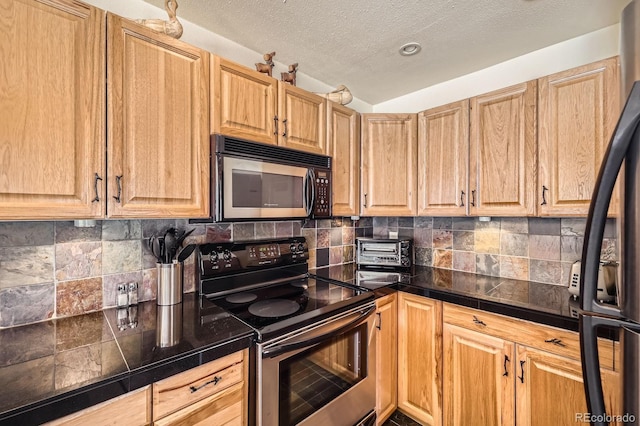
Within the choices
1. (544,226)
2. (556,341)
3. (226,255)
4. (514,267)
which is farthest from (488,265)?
(226,255)

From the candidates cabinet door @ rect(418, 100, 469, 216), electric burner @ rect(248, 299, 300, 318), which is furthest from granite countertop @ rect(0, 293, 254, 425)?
cabinet door @ rect(418, 100, 469, 216)

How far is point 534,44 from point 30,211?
2.76 m

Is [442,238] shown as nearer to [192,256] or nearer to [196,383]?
[192,256]

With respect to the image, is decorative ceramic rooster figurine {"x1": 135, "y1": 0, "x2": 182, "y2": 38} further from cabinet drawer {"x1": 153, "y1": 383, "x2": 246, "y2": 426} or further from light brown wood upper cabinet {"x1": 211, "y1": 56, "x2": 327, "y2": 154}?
cabinet drawer {"x1": 153, "y1": 383, "x2": 246, "y2": 426}

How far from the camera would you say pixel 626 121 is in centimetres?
56

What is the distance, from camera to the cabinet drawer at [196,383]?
93 cm

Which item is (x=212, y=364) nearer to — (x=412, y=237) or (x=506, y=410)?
(x=506, y=410)

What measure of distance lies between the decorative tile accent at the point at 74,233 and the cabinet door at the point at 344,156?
135 cm

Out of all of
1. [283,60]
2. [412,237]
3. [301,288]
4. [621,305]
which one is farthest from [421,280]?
[283,60]

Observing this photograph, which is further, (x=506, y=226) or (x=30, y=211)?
(x=506, y=226)

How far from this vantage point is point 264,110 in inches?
63.6

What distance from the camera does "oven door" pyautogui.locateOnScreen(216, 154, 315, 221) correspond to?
1.43 meters

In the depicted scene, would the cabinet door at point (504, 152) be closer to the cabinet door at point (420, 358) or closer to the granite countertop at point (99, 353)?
the cabinet door at point (420, 358)

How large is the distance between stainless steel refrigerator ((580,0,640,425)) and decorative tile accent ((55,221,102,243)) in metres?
1.81
